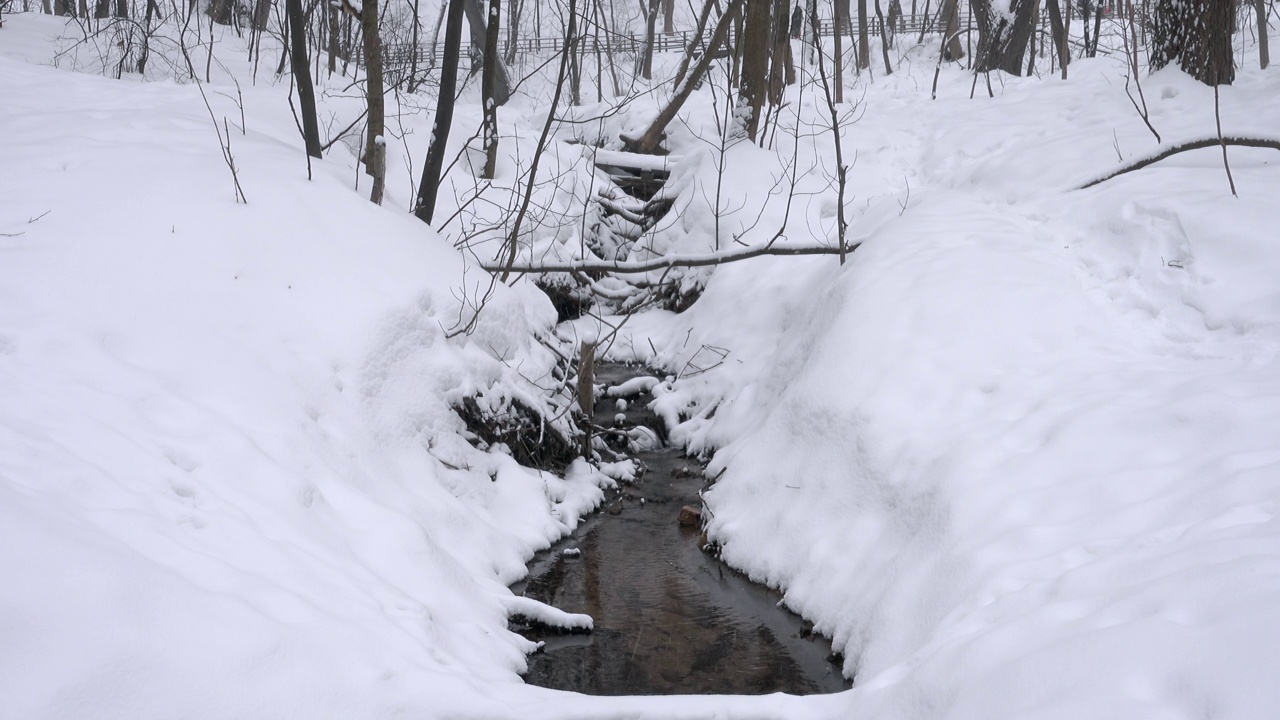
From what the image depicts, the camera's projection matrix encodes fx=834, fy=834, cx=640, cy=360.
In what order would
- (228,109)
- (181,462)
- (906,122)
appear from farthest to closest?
(906,122)
(228,109)
(181,462)

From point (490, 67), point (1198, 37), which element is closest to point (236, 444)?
point (490, 67)

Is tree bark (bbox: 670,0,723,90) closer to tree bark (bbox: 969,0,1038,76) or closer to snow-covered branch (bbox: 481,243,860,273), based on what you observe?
snow-covered branch (bbox: 481,243,860,273)

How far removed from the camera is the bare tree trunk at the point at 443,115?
6938 millimetres

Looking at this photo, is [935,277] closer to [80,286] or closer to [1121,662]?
[1121,662]

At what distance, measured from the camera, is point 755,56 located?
34.9 ft

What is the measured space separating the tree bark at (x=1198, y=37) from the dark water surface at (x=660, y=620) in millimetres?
6997

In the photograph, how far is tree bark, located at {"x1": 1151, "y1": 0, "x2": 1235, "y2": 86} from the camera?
824cm

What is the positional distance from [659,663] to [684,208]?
693cm

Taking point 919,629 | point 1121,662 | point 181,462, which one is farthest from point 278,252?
point 1121,662

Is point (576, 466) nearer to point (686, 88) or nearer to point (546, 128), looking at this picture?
point (546, 128)

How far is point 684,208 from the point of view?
33.4 ft

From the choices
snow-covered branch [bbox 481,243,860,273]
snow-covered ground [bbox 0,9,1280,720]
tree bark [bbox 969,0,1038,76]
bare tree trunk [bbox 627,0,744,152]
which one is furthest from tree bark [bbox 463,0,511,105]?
tree bark [bbox 969,0,1038,76]

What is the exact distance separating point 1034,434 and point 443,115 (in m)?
5.27

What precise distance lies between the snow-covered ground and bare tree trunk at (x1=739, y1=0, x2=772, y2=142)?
11.0 feet
